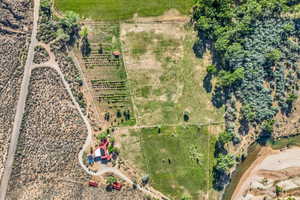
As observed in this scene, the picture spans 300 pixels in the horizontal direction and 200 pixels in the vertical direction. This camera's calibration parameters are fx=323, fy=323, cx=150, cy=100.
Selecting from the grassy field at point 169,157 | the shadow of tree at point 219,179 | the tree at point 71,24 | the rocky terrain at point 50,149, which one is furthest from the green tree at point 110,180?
the tree at point 71,24

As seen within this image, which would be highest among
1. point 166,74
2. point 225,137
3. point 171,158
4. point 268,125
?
point 166,74

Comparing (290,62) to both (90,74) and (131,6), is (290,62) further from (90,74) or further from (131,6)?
(90,74)


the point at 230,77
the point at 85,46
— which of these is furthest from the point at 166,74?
the point at 85,46

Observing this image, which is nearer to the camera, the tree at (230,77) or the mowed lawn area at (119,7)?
the tree at (230,77)

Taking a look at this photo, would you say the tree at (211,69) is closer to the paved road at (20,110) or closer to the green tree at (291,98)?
the green tree at (291,98)

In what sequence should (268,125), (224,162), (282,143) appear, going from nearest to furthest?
(224,162)
(268,125)
(282,143)

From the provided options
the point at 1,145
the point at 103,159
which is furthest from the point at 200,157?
the point at 1,145

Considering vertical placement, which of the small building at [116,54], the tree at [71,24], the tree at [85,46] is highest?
the tree at [71,24]

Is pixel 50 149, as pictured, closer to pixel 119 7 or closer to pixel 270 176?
pixel 119 7

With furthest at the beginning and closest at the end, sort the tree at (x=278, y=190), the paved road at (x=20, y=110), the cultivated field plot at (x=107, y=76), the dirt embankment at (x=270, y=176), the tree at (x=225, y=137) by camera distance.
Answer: the dirt embankment at (x=270, y=176) < the tree at (x=278, y=190) < the cultivated field plot at (x=107, y=76) < the tree at (x=225, y=137) < the paved road at (x=20, y=110)
